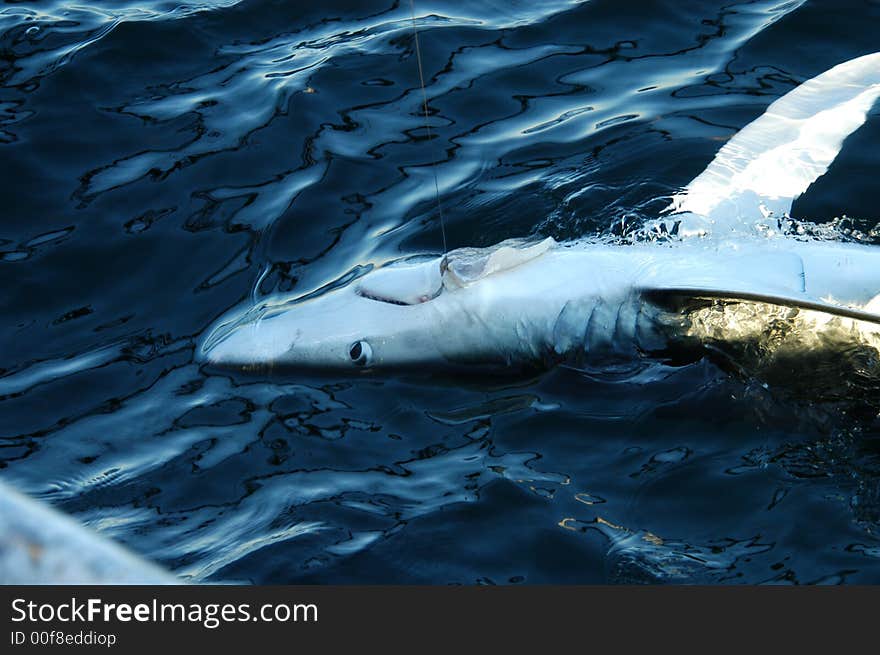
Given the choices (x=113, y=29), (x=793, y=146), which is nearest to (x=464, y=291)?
(x=793, y=146)

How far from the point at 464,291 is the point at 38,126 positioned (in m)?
3.76

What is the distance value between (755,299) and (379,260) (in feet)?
7.55

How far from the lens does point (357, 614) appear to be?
3.04 metres

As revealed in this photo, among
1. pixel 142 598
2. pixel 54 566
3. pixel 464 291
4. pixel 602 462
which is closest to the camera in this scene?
pixel 54 566

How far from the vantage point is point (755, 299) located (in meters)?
4.57

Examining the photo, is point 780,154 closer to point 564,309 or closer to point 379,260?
point 564,309

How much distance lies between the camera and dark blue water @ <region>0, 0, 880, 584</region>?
14.6ft

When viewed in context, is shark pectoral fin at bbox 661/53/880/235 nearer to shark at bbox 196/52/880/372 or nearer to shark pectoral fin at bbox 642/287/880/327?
shark at bbox 196/52/880/372

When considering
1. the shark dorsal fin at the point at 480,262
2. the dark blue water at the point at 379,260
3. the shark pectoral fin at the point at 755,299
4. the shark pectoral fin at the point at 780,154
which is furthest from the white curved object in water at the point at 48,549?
the shark pectoral fin at the point at 780,154

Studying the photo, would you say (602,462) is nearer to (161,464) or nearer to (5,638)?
(161,464)

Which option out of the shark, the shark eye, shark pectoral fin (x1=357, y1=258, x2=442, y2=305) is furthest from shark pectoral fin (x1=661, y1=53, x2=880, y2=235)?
the shark eye

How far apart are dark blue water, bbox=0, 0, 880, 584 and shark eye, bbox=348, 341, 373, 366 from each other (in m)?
0.14

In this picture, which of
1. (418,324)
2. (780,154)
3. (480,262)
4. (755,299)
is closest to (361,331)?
(418,324)

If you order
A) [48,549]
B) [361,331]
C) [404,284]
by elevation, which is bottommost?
[361,331]
